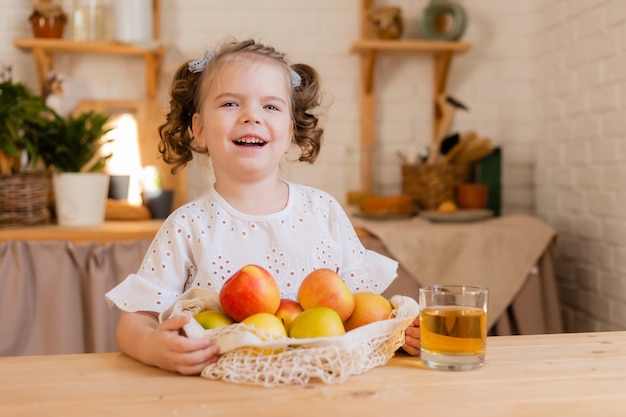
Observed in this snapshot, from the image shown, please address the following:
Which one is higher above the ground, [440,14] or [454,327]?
[440,14]

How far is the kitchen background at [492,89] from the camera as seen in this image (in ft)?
8.71

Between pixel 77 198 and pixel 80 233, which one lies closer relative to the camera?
pixel 80 233

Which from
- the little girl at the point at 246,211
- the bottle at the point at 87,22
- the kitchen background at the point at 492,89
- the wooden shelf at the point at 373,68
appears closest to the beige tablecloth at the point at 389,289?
the kitchen background at the point at 492,89

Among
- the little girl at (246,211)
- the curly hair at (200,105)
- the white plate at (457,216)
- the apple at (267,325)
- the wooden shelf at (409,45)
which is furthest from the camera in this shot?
the wooden shelf at (409,45)

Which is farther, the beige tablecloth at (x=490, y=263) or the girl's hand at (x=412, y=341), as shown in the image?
the beige tablecloth at (x=490, y=263)

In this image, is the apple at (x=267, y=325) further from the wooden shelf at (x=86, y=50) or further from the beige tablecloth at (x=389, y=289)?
the wooden shelf at (x=86, y=50)

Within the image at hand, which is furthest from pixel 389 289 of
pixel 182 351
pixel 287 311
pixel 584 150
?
pixel 182 351

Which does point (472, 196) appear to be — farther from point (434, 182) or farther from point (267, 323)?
point (267, 323)

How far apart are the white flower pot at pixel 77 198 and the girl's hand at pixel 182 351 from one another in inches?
67.7

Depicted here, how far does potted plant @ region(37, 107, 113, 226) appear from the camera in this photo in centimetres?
255

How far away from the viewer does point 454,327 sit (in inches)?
37.0

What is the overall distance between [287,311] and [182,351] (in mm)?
157

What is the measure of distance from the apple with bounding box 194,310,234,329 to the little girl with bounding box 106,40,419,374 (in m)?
0.23

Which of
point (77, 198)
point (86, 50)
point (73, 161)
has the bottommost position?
point (77, 198)
